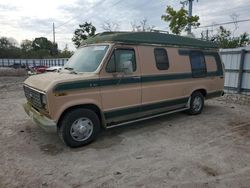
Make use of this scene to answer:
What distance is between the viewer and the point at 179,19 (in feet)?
88.5

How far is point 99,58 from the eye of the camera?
208 inches

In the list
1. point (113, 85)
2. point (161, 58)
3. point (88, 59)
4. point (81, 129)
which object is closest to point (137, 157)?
point (81, 129)

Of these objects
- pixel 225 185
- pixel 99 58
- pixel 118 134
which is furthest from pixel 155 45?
pixel 225 185

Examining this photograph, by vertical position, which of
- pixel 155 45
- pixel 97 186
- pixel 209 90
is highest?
pixel 155 45

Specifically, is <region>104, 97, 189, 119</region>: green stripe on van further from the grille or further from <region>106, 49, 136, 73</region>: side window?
the grille

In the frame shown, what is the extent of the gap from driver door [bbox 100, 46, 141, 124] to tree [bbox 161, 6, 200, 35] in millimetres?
23276

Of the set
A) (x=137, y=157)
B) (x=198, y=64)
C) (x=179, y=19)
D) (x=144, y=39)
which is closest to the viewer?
(x=137, y=157)

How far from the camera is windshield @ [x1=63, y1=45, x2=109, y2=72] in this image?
530 cm

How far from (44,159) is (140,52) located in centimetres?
325

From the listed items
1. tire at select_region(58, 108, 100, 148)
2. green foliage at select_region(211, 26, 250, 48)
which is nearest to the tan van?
tire at select_region(58, 108, 100, 148)

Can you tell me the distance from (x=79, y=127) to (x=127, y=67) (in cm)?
174

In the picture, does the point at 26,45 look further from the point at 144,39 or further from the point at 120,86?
the point at 120,86

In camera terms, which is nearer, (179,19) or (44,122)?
(44,122)

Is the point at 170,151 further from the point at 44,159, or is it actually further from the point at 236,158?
the point at 44,159
